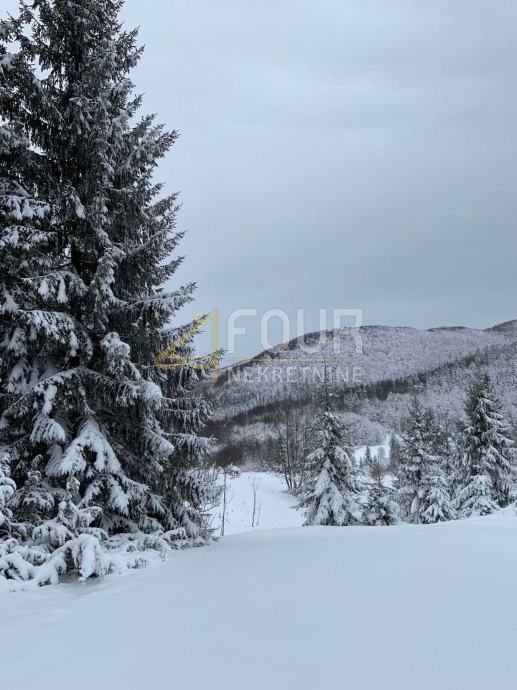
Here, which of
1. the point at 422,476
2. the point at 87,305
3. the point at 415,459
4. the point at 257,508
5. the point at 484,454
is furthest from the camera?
the point at 257,508

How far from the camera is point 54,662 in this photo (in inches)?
113

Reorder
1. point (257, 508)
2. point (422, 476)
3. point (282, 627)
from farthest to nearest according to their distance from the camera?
point (257, 508) → point (422, 476) → point (282, 627)

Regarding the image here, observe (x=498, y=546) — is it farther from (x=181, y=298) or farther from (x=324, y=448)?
(x=324, y=448)

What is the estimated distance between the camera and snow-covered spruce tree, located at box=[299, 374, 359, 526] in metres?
17.4

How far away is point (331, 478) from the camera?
17906 mm

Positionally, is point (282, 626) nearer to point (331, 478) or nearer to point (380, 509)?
point (380, 509)

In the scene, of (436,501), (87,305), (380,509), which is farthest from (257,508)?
(87,305)

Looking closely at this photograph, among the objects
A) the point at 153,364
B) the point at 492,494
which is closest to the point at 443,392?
the point at 492,494

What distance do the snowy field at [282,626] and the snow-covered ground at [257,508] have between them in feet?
84.9

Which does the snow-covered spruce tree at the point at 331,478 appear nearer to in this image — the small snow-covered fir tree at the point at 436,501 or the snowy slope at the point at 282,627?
the small snow-covered fir tree at the point at 436,501

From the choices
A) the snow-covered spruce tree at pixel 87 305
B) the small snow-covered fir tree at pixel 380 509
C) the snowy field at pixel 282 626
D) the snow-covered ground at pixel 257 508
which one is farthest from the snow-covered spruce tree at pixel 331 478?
the snow-covered ground at pixel 257 508

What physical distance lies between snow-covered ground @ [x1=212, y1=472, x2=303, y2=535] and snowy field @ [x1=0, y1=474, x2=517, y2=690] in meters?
25.9

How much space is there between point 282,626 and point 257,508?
34.3 metres

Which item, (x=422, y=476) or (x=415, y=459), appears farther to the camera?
(x=415, y=459)
